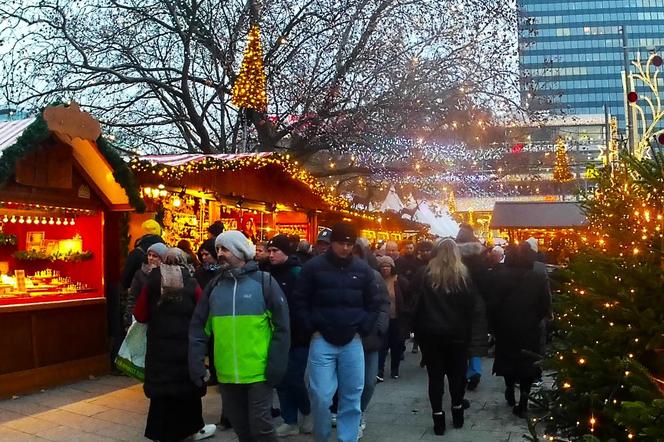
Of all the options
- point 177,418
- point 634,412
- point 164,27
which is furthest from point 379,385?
point 164,27

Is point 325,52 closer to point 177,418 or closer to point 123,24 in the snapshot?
point 123,24

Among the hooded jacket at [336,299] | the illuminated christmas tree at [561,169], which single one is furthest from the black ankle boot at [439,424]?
the illuminated christmas tree at [561,169]

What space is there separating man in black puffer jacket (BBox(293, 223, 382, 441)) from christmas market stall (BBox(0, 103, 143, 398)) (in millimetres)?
3861

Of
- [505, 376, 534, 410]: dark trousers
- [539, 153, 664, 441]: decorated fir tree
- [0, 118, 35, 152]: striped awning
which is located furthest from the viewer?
[0, 118, 35, 152]: striped awning

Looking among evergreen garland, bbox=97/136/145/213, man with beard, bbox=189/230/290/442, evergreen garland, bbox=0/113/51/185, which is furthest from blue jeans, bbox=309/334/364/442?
evergreen garland, bbox=97/136/145/213

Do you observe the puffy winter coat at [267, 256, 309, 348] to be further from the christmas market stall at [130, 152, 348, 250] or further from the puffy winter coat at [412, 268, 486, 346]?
the christmas market stall at [130, 152, 348, 250]

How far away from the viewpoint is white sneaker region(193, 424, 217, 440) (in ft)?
19.1

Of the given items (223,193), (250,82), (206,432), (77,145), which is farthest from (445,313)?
(250,82)

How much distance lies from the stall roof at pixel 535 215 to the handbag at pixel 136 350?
15.3 metres

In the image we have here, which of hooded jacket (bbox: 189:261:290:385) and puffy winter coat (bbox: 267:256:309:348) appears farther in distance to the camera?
puffy winter coat (bbox: 267:256:309:348)

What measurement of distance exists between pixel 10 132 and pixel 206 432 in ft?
15.2

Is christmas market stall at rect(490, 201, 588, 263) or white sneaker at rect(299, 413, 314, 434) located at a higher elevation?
christmas market stall at rect(490, 201, 588, 263)

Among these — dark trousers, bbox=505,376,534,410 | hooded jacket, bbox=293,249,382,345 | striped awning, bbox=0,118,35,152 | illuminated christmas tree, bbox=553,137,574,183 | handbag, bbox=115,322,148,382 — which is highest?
illuminated christmas tree, bbox=553,137,574,183

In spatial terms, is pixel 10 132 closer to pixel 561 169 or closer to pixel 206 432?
pixel 206 432
